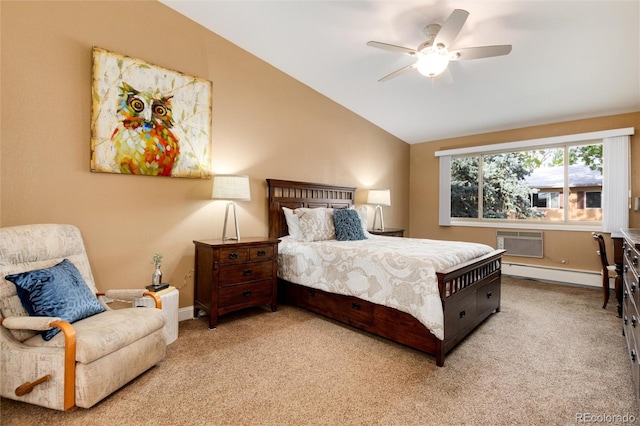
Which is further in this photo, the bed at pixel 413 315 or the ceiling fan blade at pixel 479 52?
the ceiling fan blade at pixel 479 52

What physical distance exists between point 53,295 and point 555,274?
6280mm

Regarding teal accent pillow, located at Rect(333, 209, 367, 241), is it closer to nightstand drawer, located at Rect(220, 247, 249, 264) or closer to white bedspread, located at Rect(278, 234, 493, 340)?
white bedspread, located at Rect(278, 234, 493, 340)

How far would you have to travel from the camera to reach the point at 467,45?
323cm

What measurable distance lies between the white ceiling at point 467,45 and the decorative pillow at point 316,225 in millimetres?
1948

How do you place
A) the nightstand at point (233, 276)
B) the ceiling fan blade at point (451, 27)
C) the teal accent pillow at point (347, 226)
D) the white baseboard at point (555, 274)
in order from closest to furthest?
the ceiling fan blade at point (451, 27) → the nightstand at point (233, 276) → the teal accent pillow at point (347, 226) → the white baseboard at point (555, 274)

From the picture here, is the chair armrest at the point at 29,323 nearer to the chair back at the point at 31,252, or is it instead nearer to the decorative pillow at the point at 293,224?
the chair back at the point at 31,252

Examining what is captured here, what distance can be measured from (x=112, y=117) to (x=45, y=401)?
2.24m

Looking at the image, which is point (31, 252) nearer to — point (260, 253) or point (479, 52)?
point (260, 253)

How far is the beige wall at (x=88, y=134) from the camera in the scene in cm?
236

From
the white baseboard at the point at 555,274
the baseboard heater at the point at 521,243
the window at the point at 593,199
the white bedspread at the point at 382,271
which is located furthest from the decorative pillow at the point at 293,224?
the window at the point at 593,199

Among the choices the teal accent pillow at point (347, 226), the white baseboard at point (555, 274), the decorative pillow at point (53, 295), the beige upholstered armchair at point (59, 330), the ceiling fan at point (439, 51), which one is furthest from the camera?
the white baseboard at point (555, 274)

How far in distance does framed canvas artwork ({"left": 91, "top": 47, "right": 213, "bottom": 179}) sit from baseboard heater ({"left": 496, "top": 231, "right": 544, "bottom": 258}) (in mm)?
5072

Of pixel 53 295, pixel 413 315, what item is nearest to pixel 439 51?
pixel 413 315

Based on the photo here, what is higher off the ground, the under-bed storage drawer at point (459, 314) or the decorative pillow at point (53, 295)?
the decorative pillow at point (53, 295)
